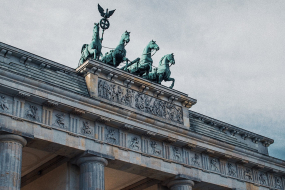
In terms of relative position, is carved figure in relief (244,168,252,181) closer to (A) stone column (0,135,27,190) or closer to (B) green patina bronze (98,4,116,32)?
(B) green patina bronze (98,4,116,32)

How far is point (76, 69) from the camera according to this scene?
28547 mm

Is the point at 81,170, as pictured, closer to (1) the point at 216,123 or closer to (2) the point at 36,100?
(2) the point at 36,100

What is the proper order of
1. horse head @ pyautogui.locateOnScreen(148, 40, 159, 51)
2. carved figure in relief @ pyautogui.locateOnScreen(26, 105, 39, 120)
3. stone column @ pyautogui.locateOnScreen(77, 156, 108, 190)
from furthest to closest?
1. horse head @ pyautogui.locateOnScreen(148, 40, 159, 51)
2. stone column @ pyautogui.locateOnScreen(77, 156, 108, 190)
3. carved figure in relief @ pyautogui.locateOnScreen(26, 105, 39, 120)

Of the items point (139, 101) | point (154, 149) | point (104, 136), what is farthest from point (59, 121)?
point (154, 149)

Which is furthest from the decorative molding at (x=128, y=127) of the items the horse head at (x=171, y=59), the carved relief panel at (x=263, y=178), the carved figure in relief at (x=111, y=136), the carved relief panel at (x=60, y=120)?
the carved relief panel at (x=263, y=178)

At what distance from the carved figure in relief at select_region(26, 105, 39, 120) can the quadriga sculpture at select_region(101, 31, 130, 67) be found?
23.6 feet

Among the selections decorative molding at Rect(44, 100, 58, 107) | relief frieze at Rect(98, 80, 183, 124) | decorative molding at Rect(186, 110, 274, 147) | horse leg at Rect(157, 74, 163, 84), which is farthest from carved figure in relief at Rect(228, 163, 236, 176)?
decorative molding at Rect(44, 100, 58, 107)

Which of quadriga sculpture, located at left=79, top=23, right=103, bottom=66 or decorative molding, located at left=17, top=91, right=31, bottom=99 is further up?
quadriga sculpture, located at left=79, top=23, right=103, bottom=66

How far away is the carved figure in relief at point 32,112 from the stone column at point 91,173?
3.16m

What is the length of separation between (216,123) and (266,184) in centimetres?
507

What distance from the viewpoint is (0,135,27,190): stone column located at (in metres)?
22.6

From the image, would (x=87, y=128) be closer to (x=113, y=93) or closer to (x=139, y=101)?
(x=113, y=93)

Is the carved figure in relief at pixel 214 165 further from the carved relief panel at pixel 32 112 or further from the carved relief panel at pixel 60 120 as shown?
the carved relief panel at pixel 32 112

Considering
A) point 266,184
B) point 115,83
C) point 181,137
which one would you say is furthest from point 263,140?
point 115,83
